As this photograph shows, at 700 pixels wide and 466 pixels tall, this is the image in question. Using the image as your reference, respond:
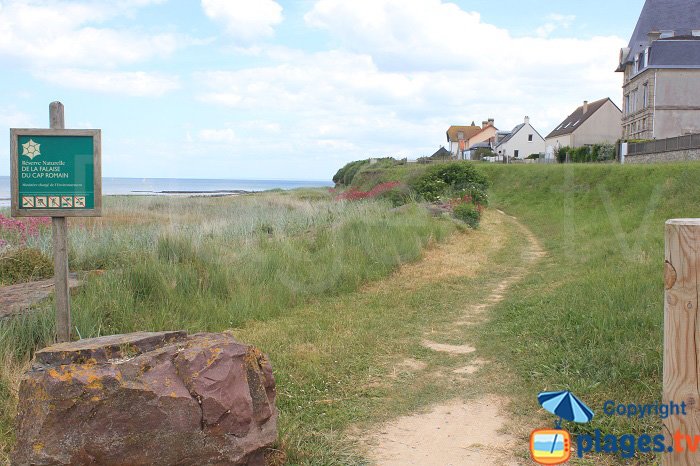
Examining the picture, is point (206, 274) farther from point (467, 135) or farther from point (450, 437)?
point (467, 135)

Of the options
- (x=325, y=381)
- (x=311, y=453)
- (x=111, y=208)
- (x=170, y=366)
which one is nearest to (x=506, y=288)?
(x=325, y=381)

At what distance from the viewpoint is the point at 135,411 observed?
3598 mm

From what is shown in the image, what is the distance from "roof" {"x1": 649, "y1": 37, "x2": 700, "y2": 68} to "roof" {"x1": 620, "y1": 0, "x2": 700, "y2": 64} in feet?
8.73

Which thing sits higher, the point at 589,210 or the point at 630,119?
the point at 630,119

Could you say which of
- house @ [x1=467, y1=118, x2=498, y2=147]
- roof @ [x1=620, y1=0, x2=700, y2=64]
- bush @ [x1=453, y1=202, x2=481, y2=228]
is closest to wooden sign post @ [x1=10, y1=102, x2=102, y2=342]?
bush @ [x1=453, y1=202, x2=481, y2=228]

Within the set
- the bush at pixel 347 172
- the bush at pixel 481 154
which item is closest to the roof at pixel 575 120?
the bush at pixel 481 154

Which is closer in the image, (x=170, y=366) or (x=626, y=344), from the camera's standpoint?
(x=170, y=366)

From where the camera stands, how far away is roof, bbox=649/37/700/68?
138 ft

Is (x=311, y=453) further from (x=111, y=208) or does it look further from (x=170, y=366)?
(x=111, y=208)

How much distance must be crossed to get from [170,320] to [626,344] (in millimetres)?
4929

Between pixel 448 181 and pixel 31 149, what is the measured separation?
70.4 feet

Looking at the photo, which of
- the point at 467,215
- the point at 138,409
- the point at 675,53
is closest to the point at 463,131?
the point at 675,53

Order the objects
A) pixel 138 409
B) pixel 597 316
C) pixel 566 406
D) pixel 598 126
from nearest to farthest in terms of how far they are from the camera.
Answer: pixel 566 406, pixel 138 409, pixel 597 316, pixel 598 126

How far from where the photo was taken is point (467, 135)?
9450cm
